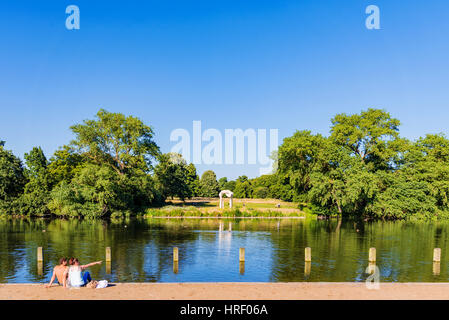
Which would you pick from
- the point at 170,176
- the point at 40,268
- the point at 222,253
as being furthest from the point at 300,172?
the point at 40,268

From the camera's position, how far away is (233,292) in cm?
1541

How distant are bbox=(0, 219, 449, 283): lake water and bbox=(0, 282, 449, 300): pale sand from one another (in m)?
5.19

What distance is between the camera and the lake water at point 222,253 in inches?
893

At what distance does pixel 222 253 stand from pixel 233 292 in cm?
1548

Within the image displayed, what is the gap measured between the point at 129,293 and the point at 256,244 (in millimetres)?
21974

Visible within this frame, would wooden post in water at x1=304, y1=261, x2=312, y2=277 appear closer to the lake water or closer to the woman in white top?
the lake water

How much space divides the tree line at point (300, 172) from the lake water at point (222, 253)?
1821 cm

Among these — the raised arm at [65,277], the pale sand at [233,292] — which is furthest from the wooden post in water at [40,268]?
the raised arm at [65,277]

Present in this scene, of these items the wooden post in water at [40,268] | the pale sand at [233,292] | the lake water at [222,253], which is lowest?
the lake water at [222,253]

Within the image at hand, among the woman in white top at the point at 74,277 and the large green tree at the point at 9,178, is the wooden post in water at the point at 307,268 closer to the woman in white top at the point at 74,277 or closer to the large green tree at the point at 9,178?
the woman in white top at the point at 74,277

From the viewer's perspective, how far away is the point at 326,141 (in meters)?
74.7

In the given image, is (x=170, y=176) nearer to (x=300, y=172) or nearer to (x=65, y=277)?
(x=300, y=172)

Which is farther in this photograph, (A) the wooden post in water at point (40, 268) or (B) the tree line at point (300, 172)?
(B) the tree line at point (300, 172)
